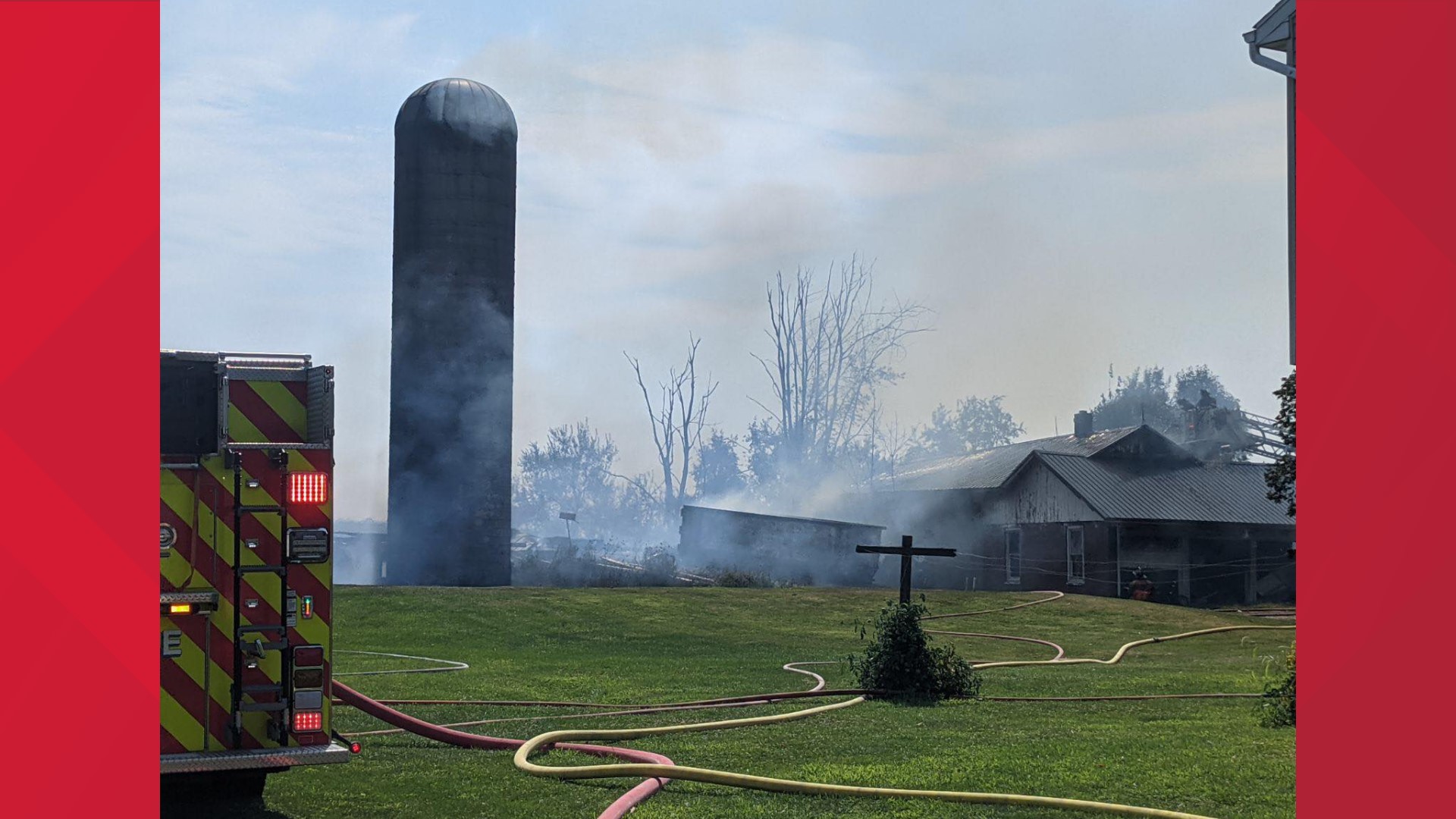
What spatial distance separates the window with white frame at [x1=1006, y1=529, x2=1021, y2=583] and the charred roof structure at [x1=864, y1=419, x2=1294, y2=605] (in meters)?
0.05

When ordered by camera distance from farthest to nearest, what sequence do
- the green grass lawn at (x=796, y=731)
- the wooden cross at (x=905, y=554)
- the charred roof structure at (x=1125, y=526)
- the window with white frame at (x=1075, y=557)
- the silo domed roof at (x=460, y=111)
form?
the window with white frame at (x=1075, y=557) < the charred roof structure at (x=1125, y=526) < the silo domed roof at (x=460, y=111) < the wooden cross at (x=905, y=554) < the green grass lawn at (x=796, y=731)

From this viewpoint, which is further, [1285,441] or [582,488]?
[582,488]

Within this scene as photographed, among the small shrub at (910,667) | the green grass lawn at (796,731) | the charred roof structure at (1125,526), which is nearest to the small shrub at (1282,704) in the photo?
the green grass lawn at (796,731)

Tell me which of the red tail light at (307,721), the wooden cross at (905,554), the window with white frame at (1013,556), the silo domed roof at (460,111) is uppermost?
the silo domed roof at (460,111)

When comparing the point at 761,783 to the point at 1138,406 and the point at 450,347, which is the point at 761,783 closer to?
the point at 450,347

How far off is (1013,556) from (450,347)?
22.5m

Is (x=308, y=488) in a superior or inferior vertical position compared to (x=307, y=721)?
superior

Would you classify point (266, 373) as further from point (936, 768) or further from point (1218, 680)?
point (1218, 680)

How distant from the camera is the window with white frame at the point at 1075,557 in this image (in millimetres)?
47219

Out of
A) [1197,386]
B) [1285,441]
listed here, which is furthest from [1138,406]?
[1285,441]

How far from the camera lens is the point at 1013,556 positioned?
51.7 meters

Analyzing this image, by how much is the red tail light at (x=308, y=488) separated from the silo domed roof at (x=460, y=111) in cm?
3234

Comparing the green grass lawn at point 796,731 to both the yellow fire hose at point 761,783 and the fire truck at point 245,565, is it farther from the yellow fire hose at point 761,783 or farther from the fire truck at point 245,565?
the fire truck at point 245,565

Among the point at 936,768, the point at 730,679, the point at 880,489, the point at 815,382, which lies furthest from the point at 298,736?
the point at 815,382
